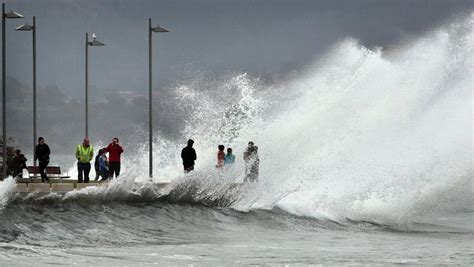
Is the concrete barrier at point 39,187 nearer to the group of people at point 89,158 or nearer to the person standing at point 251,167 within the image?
the group of people at point 89,158

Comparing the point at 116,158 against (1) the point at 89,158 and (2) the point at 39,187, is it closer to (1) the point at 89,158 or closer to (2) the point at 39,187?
(1) the point at 89,158

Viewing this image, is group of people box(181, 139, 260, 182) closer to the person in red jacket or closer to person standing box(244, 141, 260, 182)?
person standing box(244, 141, 260, 182)

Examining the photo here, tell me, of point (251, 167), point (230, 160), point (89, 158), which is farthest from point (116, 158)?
point (251, 167)

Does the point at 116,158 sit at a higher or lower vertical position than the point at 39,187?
higher

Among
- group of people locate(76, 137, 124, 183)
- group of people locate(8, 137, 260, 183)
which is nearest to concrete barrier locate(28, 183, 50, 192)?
group of people locate(8, 137, 260, 183)

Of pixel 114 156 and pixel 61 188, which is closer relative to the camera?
pixel 61 188

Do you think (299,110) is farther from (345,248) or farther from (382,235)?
(345,248)

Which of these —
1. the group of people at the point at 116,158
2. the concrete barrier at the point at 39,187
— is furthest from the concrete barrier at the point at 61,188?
the group of people at the point at 116,158

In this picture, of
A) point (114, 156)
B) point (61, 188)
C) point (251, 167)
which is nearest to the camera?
point (61, 188)

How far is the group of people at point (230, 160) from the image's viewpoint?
1268 inches

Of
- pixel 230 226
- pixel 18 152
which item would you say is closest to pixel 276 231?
pixel 230 226

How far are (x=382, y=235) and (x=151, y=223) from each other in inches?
215

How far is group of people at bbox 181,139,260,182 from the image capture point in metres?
32.2

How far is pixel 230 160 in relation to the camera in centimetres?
3562
